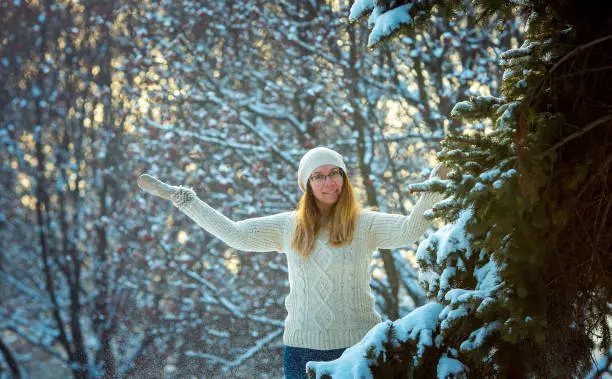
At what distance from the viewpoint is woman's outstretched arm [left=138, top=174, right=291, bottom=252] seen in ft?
10.0

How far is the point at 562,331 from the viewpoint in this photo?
173cm

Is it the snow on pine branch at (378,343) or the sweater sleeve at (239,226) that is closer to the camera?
the snow on pine branch at (378,343)

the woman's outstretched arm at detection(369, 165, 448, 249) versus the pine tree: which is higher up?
the woman's outstretched arm at detection(369, 165, 448, 249)

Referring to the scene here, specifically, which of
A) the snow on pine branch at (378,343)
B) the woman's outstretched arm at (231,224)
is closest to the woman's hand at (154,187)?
the woman's outstretched arm at (231,224)

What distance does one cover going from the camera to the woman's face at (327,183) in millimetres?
2889

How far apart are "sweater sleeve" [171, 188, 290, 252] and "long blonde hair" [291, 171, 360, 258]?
13cm

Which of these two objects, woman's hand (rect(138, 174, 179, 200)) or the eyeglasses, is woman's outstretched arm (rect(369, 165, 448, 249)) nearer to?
the eyeglasses

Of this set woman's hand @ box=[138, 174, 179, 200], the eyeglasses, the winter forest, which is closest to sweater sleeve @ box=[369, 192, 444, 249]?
the eyeglasses

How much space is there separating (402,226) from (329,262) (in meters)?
0.34

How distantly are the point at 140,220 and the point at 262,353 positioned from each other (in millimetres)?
2048

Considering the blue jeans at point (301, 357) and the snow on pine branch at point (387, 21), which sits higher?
the snow on pine branch at point (387, 21)

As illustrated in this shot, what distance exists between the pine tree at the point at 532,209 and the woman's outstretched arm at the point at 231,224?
1312 mm

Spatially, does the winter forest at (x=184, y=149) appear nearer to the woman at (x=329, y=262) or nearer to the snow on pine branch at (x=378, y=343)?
the woman at (x=329, y=262)

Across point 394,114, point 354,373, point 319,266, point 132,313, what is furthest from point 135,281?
point 354,373
